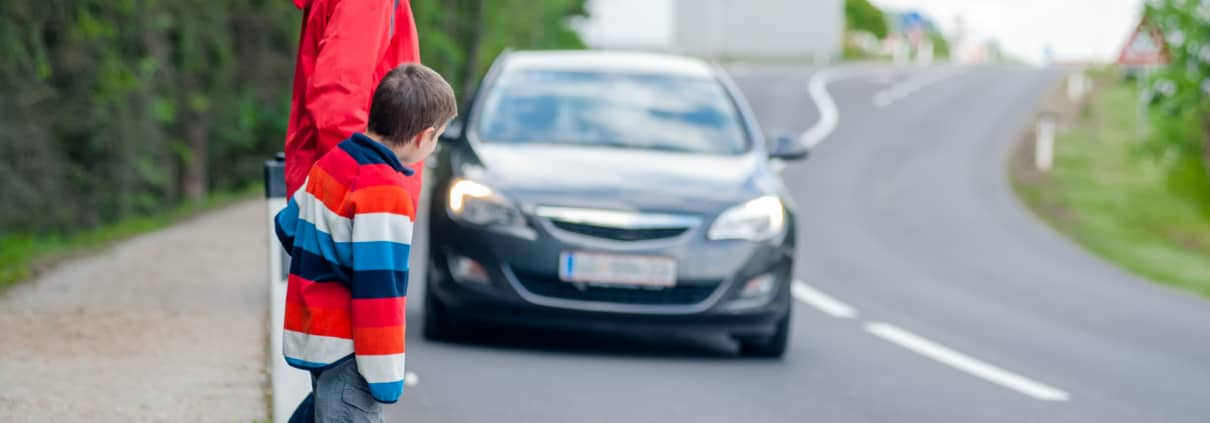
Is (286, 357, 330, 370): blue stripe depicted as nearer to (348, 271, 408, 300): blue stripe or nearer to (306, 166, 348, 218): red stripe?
(348, 271, 408, 300): blue stripe

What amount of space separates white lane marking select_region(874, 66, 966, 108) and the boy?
3461cm

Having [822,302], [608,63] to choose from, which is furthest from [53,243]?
[608,63]

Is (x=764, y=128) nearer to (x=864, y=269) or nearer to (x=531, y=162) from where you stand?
(x=864, y=269)

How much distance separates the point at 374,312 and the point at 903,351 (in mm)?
6432

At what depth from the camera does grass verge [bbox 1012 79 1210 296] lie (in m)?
18.1

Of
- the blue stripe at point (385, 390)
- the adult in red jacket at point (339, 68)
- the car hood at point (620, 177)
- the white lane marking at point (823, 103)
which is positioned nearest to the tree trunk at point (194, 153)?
the white lane marking at point (823, 103)

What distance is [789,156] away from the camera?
9.75 m

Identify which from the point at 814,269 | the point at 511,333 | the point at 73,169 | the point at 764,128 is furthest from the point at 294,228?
the point at 764,128

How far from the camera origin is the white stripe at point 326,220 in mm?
3916

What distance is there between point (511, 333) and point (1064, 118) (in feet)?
89.8

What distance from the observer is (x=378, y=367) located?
391 centimetres

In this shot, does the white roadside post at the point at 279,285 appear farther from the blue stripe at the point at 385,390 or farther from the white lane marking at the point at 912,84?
the white lane marking at the point at 912,84

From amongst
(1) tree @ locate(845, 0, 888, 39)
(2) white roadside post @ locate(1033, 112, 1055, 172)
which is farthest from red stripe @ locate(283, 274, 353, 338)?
(1) tree @ locate(845, 0, 888, 39)

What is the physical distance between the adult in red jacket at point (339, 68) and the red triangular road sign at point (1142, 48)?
2055 centimetres
